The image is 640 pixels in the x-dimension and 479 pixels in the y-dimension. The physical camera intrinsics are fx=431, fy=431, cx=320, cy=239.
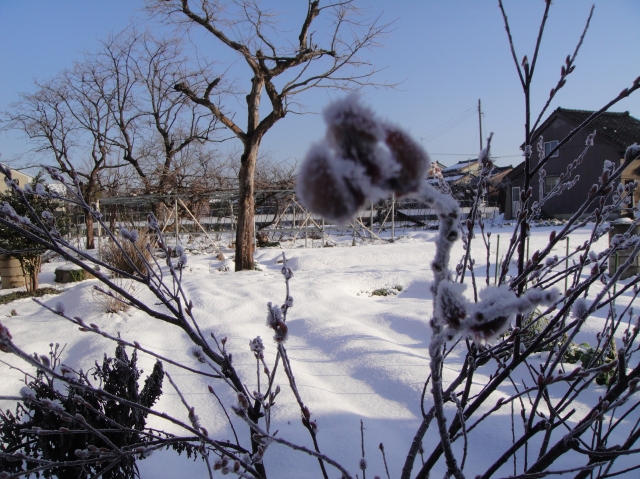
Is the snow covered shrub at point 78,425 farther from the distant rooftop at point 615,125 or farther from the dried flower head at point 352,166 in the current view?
the distant rooftop at point 615,125

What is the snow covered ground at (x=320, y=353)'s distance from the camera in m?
2.23

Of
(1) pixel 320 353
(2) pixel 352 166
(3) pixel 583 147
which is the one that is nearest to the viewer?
(2) pixel 352 166

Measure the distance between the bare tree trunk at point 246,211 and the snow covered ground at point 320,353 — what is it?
141cm

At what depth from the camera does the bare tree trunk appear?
27.8 feet

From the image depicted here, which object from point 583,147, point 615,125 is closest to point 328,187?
point 583,147

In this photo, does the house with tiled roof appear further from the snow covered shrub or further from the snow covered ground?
the snow covered shrub

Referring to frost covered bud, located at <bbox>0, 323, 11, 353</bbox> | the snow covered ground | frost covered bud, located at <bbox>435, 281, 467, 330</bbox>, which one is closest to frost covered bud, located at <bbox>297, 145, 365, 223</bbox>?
frost covered bud, located at <bbox>435, 281, 467, 330</bbox>

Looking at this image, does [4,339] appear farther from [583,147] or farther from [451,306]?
[583,147]

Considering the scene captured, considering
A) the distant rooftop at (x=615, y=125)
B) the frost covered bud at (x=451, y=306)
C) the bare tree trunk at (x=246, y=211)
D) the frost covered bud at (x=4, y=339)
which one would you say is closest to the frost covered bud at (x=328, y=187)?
the frost covered bud at (x=451, y=306)

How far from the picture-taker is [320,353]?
3762 mm

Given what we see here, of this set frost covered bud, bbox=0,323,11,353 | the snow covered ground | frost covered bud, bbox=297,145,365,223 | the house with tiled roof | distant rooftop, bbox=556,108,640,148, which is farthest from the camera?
distant rooftop, bbox=556,108,640,148

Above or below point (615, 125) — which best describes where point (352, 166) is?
below

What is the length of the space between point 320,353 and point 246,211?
209 inches

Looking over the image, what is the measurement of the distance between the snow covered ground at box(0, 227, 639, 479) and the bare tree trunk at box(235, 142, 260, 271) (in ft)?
4.61
